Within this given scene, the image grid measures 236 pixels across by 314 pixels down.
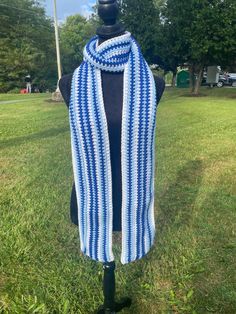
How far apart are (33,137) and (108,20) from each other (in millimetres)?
7385

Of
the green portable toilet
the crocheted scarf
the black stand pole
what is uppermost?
the crocheted scarf

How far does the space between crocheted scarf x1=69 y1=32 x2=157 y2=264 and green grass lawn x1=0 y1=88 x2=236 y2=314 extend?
0.87 m

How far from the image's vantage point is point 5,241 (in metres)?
3.81

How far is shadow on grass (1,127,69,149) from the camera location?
28.3 ft

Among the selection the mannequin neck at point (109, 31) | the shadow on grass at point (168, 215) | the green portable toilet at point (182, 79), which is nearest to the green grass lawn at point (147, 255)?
the shadow on grass at point (168, 215)

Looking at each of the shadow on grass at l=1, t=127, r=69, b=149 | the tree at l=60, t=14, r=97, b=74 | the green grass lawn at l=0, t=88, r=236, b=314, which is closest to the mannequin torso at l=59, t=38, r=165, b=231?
the green grass lawn at l=0, t=88, r=236, b=314

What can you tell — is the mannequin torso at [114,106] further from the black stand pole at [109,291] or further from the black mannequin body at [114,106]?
the black stand pole at [109,291]

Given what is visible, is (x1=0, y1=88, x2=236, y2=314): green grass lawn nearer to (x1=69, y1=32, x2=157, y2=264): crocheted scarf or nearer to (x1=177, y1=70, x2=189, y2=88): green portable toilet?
(x1=69, y1=32, x2=157, y2=264): crocheted scarf

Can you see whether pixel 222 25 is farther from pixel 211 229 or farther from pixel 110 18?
pixel 110 18

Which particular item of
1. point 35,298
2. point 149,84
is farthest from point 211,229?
point 149,84

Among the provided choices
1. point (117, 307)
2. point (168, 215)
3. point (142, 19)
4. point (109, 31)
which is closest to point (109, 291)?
point (117, 307)

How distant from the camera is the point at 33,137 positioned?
30.4ft

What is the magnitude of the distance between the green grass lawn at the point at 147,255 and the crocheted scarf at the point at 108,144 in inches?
34.1

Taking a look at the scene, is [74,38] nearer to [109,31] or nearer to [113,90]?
Answer: [109,31]
